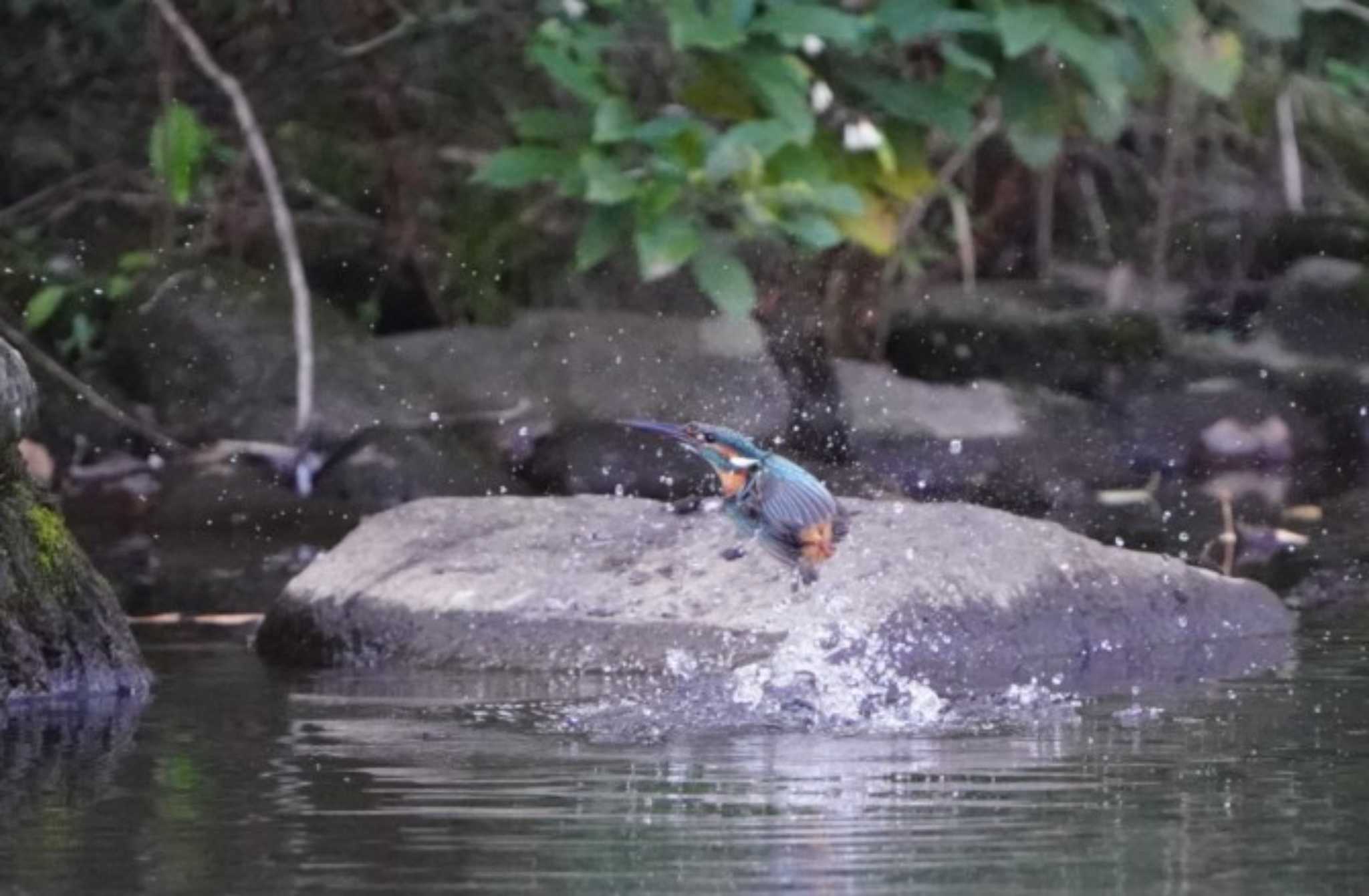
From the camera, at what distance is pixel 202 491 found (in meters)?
8.84

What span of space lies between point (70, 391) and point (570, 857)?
6.45 metres

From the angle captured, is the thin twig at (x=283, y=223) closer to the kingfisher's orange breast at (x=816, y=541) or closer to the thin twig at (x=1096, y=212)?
the thin twig at (x=1096, y=212)

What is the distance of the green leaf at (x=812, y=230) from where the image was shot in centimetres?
668

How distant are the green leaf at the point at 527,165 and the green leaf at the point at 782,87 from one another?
0.58 meters

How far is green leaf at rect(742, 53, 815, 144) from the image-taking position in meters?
6.57

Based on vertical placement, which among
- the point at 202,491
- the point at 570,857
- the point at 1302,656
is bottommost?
the point at 570,857

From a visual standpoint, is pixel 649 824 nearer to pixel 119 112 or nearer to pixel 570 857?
pixel 570 857

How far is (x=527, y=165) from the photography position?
7.02 m

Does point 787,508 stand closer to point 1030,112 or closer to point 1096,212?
point 1030,112

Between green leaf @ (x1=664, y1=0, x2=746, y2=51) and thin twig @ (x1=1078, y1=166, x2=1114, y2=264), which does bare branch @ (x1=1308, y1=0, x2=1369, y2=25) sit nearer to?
thin twig @ (x1=1078, y1=166, x2=1114, y2=264)

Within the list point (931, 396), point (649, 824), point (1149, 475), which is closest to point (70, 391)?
point (931, 396)

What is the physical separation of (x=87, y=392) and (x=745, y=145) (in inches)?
124

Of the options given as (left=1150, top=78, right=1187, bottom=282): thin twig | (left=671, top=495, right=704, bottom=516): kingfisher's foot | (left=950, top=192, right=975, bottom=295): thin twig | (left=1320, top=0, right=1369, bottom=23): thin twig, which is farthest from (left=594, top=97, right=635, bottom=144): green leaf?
(left=1150, top=78, right=1187, bottom=282): thin twig

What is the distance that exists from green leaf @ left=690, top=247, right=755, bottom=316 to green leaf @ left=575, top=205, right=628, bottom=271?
0.65ft
